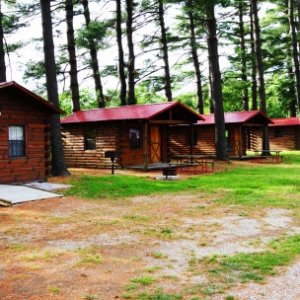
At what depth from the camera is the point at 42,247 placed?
291 inches

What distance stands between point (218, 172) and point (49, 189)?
8.50 meters

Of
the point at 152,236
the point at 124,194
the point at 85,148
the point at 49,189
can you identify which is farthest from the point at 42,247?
the point at 85,148

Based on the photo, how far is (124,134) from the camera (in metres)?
22.0

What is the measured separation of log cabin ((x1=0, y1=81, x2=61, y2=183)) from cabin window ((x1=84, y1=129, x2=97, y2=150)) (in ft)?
20.9

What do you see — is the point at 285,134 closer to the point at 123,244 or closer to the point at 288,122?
the point at 288,122

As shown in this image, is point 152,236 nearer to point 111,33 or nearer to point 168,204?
point 168,204

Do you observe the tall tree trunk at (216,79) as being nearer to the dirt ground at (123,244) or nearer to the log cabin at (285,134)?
the dirt ground at (123,244)

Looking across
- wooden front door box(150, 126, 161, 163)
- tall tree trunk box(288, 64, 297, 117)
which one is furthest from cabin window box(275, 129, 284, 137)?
wooden front door box(150, 126, 161, 163)

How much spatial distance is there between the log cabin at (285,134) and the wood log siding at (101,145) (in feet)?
60.7

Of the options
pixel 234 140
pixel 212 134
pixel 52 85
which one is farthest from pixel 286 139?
pixel 52 85

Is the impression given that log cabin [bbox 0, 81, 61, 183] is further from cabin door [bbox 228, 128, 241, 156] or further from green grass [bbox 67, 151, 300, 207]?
cabin door [bbox 228, 128, 241, 156]

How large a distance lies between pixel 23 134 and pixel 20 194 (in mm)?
3582

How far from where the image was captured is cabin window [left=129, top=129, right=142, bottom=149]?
884 inches

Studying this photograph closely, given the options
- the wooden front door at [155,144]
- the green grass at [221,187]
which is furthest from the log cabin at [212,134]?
the green grass at [221,187]
